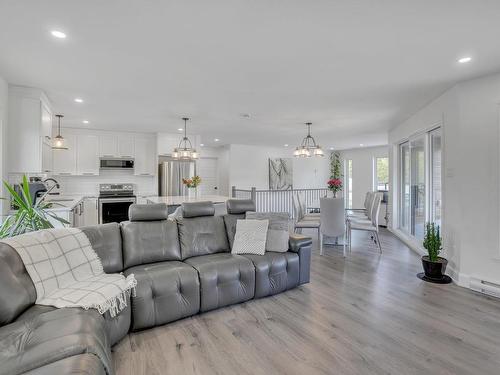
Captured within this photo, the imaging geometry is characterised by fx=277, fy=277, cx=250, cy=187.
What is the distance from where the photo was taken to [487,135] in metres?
3.31

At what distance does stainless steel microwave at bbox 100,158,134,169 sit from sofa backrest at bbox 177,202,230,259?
13.5ft

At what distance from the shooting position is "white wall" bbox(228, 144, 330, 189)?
9.15 m

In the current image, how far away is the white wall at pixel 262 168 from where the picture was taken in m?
9.15

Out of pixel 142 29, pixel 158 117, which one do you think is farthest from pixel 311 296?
pixel 158 117

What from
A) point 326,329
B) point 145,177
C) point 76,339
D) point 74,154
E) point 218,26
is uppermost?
point 218,26

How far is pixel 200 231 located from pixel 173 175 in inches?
156

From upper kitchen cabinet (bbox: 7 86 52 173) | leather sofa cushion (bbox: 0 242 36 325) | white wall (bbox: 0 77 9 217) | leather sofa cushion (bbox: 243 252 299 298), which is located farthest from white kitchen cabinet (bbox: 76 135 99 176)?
leather sofa cushion (bbox: 243 252 299 298)

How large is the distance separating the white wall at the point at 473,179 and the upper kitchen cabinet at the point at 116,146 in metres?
6.57

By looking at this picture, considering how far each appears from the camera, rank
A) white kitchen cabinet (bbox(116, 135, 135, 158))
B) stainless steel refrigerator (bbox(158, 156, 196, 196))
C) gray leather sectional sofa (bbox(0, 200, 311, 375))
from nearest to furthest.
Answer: gray leather sectional sofa (bbox(0, 200, 311, 375)) < white kitchen cabinet (bbox(116, 135, 135, 158)) < stainless steel refrigerator (bbox(158, 156, 196, 196))

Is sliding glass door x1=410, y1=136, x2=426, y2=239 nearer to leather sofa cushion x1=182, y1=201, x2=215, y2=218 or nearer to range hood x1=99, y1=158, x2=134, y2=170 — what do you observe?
leather sofa cushion x1=182, y1=201, x2=215, y2=218

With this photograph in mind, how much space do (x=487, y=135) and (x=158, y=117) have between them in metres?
5.13

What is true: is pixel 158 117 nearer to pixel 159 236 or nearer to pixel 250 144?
pixel 159 236

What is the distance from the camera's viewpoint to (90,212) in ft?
21.2

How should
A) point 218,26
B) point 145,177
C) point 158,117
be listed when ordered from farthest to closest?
point 145,177
point 158,117
point 218,26
